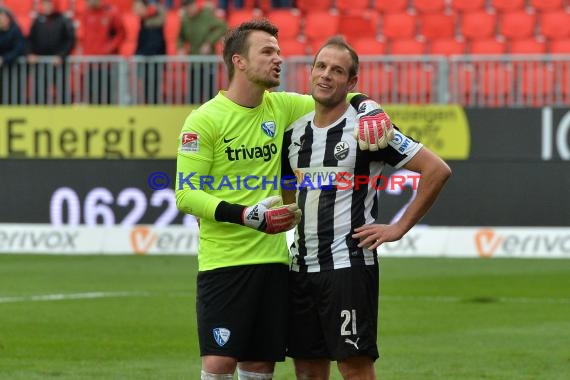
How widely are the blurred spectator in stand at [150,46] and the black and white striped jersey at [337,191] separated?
45.3ft

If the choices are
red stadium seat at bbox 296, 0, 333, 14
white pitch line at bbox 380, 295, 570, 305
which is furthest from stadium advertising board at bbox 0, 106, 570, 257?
red stadium seat at bbox 296, 0, 333, 14

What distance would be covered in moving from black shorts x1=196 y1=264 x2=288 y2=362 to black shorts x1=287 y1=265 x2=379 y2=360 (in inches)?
3.4

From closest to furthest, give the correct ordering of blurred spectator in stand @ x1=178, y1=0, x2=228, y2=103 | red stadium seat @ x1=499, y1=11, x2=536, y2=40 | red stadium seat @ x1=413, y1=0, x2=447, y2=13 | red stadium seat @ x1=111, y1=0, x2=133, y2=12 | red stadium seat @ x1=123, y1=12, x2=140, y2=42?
blurred spectator in stand @ x1=178, y1=0, x2=228, y2=103 → red stadium seat @ x1=499, y1=11, x2=536, y2=40 → red stadium seat @ x1=413, y1=0, x2=447, y2=13 → red stadium seat @ x1=123, y1=12, x2=140, y2=42 → red stadium seat @ x1=111, y1=0, x2=133, y2=12

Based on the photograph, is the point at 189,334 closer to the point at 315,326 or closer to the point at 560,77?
the point at 315,326

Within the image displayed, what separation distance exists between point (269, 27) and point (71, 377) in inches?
143

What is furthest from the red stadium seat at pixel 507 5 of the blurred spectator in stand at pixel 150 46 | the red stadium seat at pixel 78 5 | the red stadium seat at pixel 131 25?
the red stadium seat at pixel 78 5

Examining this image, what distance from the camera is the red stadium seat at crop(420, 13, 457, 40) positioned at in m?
23.0

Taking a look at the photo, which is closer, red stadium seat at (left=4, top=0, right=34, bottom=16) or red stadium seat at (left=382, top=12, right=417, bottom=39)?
red stadium seat at (left=382, top=12, right=417, bottom=39)

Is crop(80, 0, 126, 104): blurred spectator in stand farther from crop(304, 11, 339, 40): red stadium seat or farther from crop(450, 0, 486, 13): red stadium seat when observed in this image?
crop(450, 0, 486, 13): red stadium seat

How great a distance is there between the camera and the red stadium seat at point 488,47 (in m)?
22.3

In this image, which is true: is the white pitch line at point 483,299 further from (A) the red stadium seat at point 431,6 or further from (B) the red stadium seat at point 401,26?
(A) the red stadium seat at point 431,6

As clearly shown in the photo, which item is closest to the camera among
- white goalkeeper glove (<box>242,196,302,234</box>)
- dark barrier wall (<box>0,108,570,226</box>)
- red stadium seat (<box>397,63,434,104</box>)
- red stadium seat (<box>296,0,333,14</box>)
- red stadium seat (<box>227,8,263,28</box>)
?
white goalkeeper glove (<box>242,196,302,234</box>)

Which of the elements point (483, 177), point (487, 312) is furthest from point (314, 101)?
point (483, 177)

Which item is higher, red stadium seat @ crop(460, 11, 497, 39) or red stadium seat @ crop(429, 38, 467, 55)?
red stadium seat @ crop(460, 11, 497, 39)
